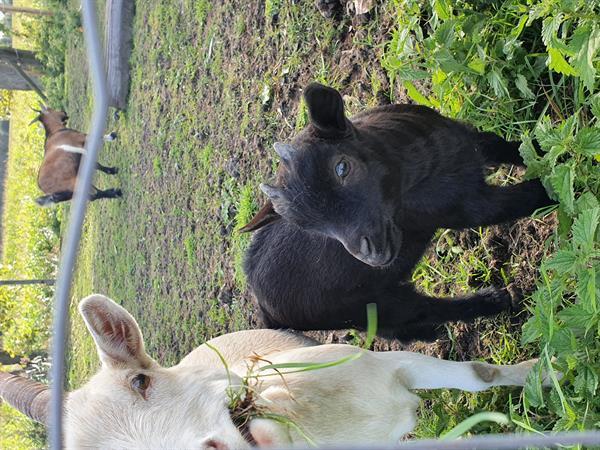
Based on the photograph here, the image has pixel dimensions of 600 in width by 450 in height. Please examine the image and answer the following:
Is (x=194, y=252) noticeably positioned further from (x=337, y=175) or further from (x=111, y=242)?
(x=337, y=175)

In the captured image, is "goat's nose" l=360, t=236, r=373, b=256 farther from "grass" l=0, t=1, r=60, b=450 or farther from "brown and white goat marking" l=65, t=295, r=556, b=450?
"grass" l=0, t=1, r=60, b=450

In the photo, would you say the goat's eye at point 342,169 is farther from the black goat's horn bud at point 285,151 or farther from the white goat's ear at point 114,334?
the white goat's ear at point 114,334

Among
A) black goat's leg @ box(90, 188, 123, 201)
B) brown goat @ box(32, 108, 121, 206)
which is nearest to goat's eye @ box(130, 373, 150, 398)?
black goat's leg @ box(90, 188, 123, 201)

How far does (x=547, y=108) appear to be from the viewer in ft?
9.68

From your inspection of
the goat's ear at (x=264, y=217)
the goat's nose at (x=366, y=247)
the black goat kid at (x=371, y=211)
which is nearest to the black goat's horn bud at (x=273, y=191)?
the black goat kid at (x=371, y=211)

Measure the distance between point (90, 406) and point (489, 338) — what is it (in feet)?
6.56

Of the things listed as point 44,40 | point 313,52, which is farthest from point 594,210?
point 44,40

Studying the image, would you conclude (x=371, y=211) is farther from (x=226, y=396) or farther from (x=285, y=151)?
(x=226, y=396)

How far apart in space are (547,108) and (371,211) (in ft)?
3.45

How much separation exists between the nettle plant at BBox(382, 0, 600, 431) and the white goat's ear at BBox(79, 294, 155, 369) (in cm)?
152

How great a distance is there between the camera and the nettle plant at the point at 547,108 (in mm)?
2287

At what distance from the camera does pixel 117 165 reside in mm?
8852

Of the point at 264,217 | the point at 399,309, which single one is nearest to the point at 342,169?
the point at 264,217

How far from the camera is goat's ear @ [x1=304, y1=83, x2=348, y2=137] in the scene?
2680mm
